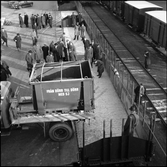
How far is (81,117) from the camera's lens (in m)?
8.91

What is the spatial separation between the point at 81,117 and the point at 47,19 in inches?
813

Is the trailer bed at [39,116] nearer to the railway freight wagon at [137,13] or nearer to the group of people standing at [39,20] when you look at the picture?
the railway freight wagon at [137,13]

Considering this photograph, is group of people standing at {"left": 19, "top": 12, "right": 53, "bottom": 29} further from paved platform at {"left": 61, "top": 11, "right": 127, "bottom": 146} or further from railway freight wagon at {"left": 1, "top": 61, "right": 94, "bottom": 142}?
railway freight wagon at {"left": 1, "top": 61, "right": 94, "bottom": 142}

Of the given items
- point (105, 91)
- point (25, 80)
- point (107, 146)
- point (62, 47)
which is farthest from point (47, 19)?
point (107, 146)

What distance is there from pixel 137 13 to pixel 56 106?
1764cm

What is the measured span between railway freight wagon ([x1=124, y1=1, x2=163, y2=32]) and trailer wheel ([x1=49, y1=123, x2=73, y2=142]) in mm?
17392

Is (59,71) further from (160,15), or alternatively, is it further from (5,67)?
(160,15)

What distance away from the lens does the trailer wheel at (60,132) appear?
890 centimetres

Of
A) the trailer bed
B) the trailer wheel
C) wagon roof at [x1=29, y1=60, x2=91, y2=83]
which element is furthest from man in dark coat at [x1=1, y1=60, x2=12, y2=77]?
the trailer wheel

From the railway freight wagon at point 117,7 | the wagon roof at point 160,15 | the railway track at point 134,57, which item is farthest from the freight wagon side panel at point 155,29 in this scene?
the railway freight wagon at point 117,7

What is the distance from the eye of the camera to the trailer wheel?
350 inches

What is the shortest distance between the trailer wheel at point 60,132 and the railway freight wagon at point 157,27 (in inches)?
480

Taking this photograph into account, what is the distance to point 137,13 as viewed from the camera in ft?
77.5

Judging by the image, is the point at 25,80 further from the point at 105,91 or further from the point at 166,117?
the point at 166,117
